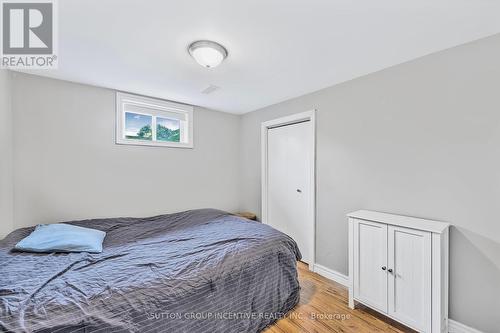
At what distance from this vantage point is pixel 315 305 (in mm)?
2025

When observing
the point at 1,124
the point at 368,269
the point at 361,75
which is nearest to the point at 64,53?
→ the point at 1,124

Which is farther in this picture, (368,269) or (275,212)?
(275,212)

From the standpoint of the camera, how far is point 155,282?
1.32 m

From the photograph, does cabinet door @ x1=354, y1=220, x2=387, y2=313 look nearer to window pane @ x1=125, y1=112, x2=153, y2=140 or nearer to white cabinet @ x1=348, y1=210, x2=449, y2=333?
white cabinet @ x1=348, y1=210, x2=449, y2=333

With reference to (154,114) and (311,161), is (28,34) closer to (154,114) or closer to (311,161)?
(154,114)

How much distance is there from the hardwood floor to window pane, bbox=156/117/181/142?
8.62ft

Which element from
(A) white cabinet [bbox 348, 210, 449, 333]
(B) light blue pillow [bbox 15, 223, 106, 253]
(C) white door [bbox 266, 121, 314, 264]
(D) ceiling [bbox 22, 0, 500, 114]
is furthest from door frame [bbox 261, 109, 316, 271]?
(B) light blue pillow [bbox 15, 223, 106, 253]

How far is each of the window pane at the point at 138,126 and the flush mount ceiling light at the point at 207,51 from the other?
155cm

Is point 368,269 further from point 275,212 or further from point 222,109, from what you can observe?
point 222,109

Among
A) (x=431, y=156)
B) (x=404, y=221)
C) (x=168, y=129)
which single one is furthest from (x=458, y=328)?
(x=168, y=129)

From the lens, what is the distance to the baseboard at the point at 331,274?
2.36m

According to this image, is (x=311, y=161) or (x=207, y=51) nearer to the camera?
(x=207, y=51)

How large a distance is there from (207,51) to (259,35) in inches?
16.6

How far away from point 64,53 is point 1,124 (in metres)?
0.81
